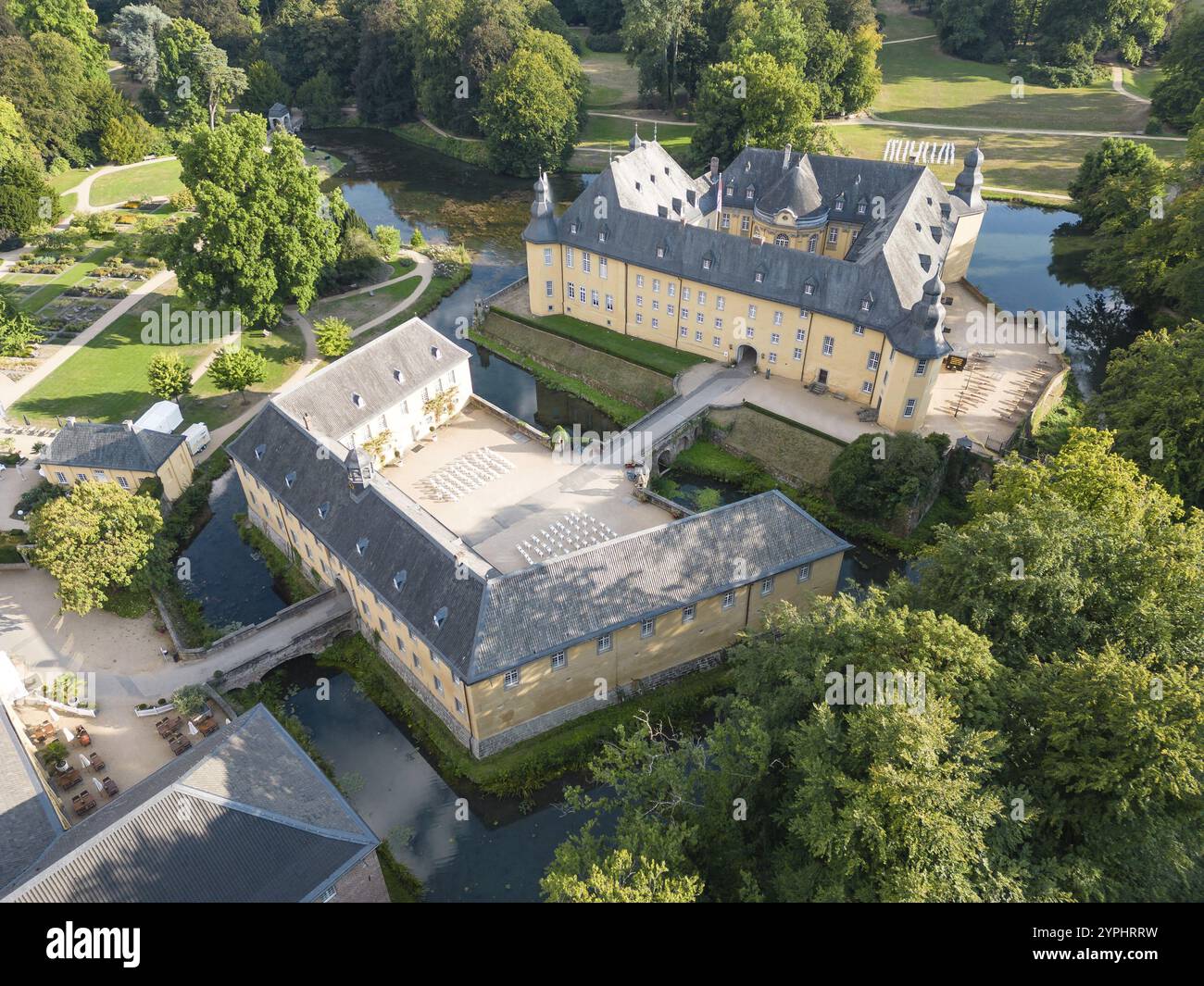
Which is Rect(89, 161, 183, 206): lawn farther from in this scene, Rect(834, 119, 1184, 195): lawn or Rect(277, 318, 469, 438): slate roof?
Rect(834, 119, 1184, 195): lawn

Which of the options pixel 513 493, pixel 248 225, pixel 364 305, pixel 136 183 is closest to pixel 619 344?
pixel 513 493

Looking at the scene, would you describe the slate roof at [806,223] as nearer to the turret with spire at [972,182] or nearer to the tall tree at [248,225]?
the turret with spire at [972,182]

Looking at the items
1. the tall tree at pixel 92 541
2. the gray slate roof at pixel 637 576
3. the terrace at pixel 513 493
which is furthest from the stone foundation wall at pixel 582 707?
the tall tree at pixel 92 541

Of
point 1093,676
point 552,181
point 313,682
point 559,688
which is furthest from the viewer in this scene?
point 552,181

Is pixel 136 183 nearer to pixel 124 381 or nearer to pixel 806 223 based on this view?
pixel 124 381

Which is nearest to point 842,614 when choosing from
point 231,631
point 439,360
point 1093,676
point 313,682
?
point 1093,676

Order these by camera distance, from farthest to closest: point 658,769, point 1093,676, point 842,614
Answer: point 842,614, point 658,769, point 1093,676

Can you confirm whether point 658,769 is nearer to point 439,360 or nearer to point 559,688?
point 559,688
